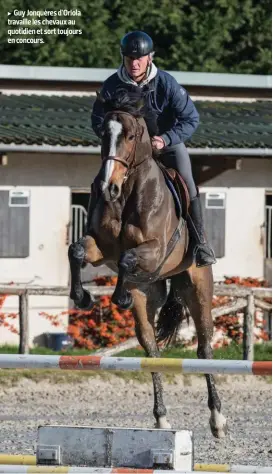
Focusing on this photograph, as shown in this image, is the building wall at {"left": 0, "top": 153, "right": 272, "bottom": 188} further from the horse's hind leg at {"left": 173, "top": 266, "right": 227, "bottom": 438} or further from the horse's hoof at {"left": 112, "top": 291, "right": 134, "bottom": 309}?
the horse's hoof at {"left": 112, "top": 291, "right": 134, "bottom": 309}

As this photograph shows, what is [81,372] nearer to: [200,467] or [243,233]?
[243,233]

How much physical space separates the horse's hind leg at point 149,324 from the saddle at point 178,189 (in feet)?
2.17

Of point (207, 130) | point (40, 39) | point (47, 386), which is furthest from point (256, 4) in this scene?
point (47, 386)

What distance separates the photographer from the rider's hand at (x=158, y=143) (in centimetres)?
991

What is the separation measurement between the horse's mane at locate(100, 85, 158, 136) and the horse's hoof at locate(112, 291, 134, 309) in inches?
49.5

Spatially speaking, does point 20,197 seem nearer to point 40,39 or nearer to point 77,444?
point 40,39

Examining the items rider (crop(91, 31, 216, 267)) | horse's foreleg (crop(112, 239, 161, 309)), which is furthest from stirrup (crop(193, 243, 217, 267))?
horse's foreleg (crop(112, 239, 161, 309))

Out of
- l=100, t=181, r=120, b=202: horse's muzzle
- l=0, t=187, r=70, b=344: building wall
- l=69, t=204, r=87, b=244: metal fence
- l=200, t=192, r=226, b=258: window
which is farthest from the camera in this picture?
l=200, t=192, r=226, b=258: window

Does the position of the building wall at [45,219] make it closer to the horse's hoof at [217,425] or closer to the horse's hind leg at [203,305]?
the horse's hind leg at [203,305]

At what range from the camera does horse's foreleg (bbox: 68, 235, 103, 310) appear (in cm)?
929

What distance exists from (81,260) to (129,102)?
117cm

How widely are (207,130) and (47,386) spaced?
5.24 m

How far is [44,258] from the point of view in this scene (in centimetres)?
1722

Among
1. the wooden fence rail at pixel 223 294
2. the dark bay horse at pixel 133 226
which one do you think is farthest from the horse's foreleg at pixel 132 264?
the wooden fence rail at pixel 223 294
